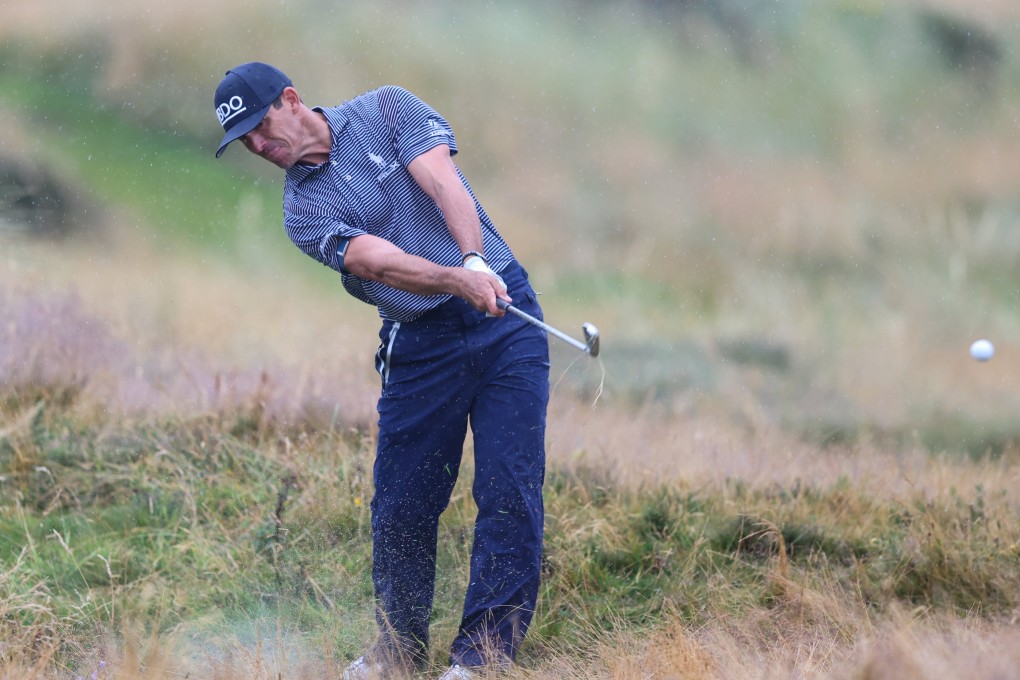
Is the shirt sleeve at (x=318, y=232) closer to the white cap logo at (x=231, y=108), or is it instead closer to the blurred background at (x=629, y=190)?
the white cap logo at (x=231, y=108)

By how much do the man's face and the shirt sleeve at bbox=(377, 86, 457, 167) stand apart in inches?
12.7

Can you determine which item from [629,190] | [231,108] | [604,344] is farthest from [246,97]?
[629,190]

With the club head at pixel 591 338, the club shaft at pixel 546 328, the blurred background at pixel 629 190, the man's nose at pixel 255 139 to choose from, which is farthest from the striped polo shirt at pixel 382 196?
the blurred background at pixel 629 190

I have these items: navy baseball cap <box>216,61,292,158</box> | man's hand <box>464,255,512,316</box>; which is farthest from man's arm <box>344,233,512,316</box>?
navy baseball cap <box>216,61,292,158</box>

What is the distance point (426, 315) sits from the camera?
486 cm

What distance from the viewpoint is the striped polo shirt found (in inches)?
190

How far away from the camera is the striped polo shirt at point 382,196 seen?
4.82 m

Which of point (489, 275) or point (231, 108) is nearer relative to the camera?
point (489, 275)

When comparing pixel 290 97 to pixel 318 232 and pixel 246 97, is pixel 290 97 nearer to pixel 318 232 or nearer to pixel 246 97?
pixel 246 97

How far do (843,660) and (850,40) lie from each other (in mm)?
12773

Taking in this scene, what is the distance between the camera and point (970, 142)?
14.6 m

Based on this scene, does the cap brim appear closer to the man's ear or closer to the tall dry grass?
the man's ear

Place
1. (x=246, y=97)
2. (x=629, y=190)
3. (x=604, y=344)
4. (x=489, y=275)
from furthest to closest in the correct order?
(x=629, y=190)
(x=604, y=344)
(x=246, y=97)
(x=489, y=275)

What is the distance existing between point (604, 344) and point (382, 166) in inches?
276
